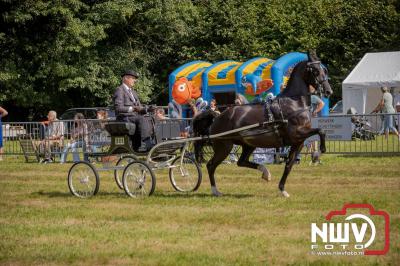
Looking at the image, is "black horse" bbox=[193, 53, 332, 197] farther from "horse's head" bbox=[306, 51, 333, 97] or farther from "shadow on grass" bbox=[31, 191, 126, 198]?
"shadow on grass" bbox=[31, 191, 126, 198]

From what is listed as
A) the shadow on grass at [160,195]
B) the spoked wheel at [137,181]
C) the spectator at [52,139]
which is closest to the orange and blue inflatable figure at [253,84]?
the spectator at [52,139]

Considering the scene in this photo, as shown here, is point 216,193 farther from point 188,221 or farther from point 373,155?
point 373,155

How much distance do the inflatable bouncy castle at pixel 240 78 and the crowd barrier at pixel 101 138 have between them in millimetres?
5854

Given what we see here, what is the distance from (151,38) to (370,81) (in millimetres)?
15113

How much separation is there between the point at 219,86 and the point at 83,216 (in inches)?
806

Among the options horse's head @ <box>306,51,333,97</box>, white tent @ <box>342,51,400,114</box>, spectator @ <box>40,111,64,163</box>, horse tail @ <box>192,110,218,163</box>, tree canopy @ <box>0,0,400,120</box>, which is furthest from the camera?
tree canopy @ <box>0,0,400,120</box>

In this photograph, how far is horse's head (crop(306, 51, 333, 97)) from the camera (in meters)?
12.5

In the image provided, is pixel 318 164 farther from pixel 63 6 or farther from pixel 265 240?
pixel 63 6

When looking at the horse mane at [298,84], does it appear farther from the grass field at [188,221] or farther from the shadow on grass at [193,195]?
the shadow on grass at [193,195]

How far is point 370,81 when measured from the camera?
105 feet

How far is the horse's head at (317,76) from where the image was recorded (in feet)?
40.9

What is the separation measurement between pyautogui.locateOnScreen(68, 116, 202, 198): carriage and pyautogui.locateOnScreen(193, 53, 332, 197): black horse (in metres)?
0.71

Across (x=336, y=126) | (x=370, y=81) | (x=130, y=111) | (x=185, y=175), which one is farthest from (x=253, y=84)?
(x=130, y=111)
